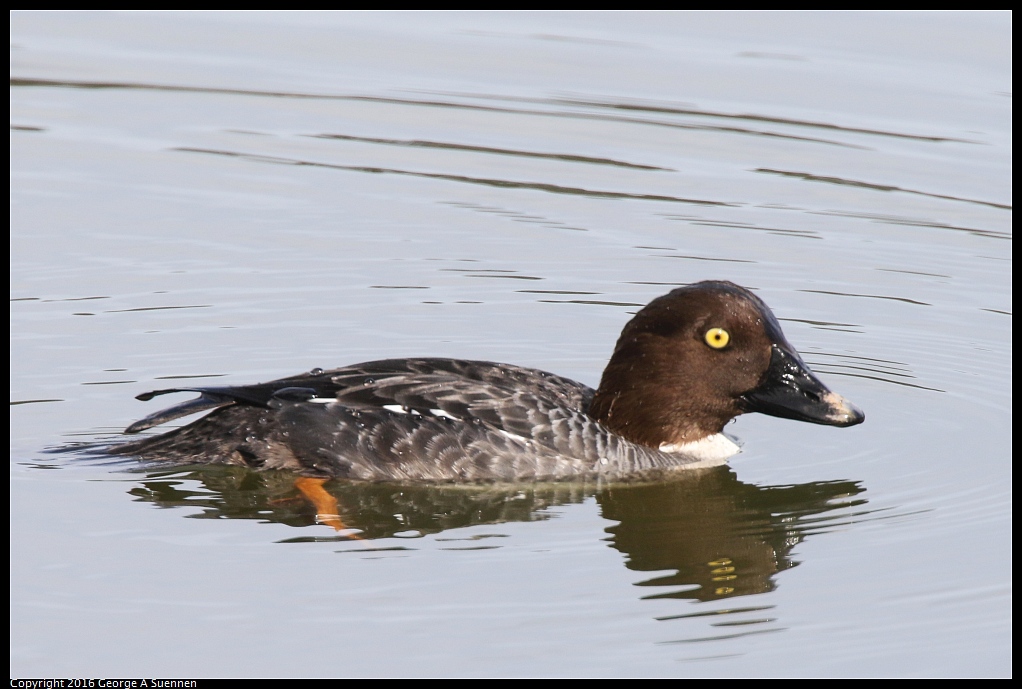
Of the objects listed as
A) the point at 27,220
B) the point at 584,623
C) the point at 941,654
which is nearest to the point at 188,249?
the point at 27,220

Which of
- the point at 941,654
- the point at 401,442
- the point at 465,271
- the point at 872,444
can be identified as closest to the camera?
the point at 941,654

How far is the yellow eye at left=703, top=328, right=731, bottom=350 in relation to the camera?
9.33m

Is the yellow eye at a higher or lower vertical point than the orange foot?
higher

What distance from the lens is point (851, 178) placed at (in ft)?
50.4

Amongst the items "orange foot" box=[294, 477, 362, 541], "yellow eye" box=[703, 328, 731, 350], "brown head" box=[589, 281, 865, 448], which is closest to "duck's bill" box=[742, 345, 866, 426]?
"brown head" box=[589, 281, 865, 448]

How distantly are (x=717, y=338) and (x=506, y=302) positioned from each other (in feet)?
11.1

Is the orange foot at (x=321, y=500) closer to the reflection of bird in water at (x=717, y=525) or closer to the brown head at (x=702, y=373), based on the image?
the reflection of bird in water at (x=717, y=525)

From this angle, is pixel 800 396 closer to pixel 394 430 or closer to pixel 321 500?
pixel 394 430

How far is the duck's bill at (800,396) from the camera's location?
931cm

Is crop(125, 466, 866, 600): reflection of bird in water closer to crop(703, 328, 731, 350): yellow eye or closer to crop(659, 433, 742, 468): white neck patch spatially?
crop(659, 433, 742, 468): white neck patch

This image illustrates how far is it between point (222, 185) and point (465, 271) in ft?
10.4

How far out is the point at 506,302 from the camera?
12.5 meters

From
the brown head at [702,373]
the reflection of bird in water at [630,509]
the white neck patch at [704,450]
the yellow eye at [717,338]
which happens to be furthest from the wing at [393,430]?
the yellow eye at [717,338]

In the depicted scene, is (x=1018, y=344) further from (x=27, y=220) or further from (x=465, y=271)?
(x=27, y=220)
